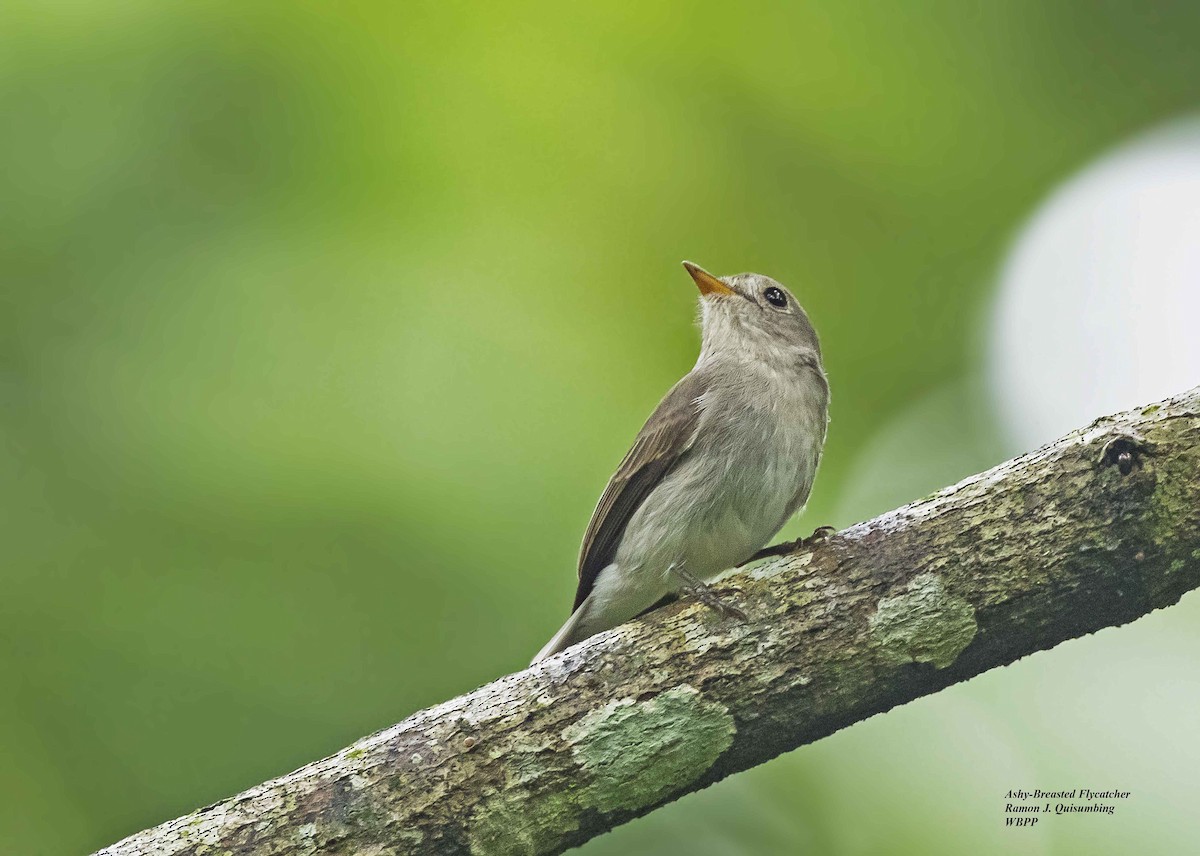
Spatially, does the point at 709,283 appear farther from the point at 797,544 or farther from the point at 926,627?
the point at 926,627

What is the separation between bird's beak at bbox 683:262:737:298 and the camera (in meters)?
5.03

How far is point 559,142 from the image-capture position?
555cm

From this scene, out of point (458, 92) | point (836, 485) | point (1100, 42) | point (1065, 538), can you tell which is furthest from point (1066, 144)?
point (1065, 538)

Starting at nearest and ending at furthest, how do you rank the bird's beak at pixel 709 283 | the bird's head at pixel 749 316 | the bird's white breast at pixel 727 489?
the bird's white breast at pixel 727 489, the bird's head at pixel 749 316, the bird's beak at pixel 709 283

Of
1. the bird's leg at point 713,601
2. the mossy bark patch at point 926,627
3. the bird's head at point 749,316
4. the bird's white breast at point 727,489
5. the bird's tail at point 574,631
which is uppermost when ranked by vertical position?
the bird's head at point 749,316

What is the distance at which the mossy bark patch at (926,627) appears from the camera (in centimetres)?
289

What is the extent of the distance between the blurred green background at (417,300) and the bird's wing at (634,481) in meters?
0.67

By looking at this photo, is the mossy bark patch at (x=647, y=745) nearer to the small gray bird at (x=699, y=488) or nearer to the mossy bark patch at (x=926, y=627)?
the mossy bark patch at (x=926, y=627)

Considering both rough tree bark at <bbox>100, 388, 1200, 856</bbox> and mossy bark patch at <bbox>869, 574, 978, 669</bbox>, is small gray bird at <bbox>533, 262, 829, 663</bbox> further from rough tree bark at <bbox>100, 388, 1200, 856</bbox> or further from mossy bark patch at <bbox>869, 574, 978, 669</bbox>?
mossy bark patch at <bbox>869, 574, 978, 669</bbox>

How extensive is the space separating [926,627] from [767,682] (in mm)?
442

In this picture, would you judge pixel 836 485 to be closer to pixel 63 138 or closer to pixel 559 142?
pixel 559 142

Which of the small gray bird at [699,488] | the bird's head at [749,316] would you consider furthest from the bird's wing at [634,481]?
the bird's head at [749,316]

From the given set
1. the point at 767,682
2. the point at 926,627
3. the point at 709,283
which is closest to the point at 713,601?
the point at 767,682

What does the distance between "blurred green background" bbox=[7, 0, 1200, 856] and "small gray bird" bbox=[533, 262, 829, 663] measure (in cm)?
71
